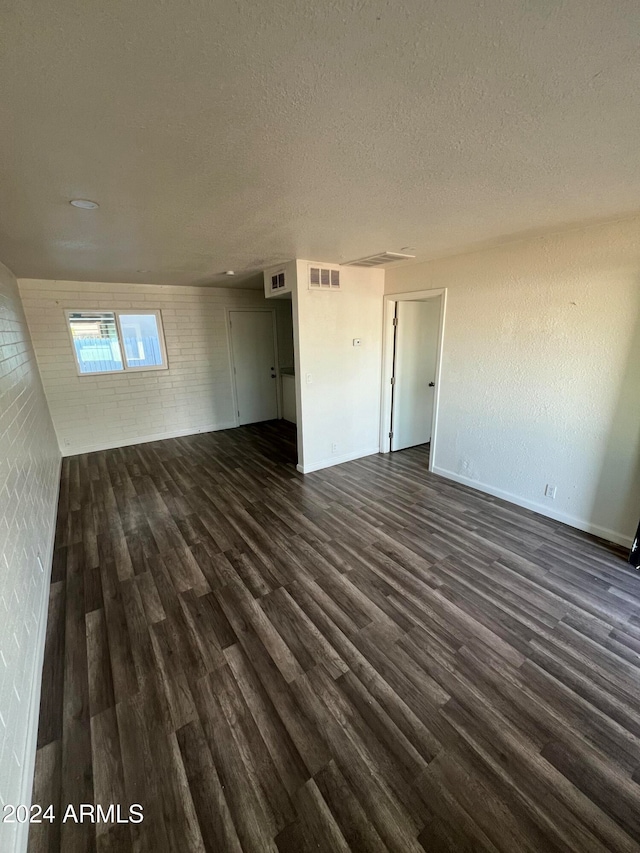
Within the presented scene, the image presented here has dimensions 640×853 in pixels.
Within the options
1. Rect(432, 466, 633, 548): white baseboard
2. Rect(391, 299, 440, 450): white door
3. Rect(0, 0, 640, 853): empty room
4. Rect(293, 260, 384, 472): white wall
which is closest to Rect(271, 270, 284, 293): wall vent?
Rect(0, 0, 640, 853): empty room

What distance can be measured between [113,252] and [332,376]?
2.54 m

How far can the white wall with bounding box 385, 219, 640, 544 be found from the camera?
2570mm

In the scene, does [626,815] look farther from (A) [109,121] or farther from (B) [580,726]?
(A) [109,121]

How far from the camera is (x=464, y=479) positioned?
3838mm

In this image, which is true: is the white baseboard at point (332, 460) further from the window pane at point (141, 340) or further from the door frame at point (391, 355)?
the window pane at point (141, 340)

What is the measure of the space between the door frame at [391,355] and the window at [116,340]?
139 inches

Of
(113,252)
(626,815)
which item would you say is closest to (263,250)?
(113,252)

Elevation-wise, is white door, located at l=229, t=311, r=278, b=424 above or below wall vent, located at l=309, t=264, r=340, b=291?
below

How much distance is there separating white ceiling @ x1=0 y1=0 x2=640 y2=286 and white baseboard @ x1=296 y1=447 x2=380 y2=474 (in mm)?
Result: 2745

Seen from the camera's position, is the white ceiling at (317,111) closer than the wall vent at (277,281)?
Yes

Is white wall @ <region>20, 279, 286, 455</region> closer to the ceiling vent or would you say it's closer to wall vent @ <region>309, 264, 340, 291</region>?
wall vent @ <region>309, 264, 340, 291</region>

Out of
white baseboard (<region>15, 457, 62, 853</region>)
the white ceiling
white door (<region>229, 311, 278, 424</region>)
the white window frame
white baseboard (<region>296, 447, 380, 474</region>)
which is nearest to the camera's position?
the white ceiling

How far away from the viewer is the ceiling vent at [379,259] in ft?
11.1

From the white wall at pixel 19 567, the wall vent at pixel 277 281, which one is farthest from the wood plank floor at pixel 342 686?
the wall vent at pixel 277 281
